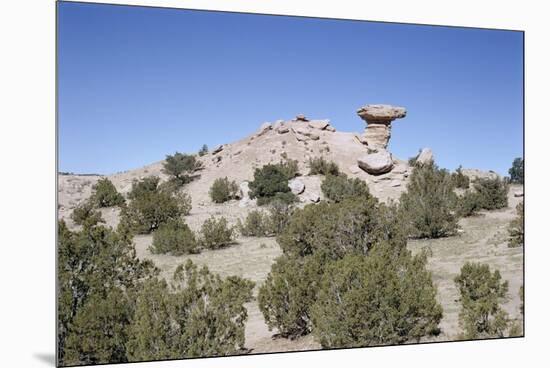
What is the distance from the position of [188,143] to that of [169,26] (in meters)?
1.06

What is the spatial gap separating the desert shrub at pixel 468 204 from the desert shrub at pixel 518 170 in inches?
16.6

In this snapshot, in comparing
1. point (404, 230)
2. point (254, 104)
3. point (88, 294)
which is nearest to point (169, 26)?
point (254, 104)

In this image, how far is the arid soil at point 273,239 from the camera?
653 cm

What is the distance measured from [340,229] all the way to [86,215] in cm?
234

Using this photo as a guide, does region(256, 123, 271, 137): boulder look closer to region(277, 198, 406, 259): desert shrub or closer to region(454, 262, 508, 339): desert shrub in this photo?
region(277, 198, 406, 259): desert shrub

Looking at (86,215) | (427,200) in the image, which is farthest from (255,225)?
(427,200)

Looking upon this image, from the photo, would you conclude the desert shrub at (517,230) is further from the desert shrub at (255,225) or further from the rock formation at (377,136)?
the desert shrub at (255,225)

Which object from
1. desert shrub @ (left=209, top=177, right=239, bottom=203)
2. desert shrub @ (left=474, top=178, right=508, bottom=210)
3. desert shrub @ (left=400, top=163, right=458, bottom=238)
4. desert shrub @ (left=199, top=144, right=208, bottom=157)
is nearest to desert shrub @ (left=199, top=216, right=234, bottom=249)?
desert shrub @ (left=209, top=177, right=239, bottom=203)

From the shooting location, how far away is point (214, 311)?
652cm

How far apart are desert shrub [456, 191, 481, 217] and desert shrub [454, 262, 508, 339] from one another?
556 mm

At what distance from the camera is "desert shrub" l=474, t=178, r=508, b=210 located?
24.2 ft
